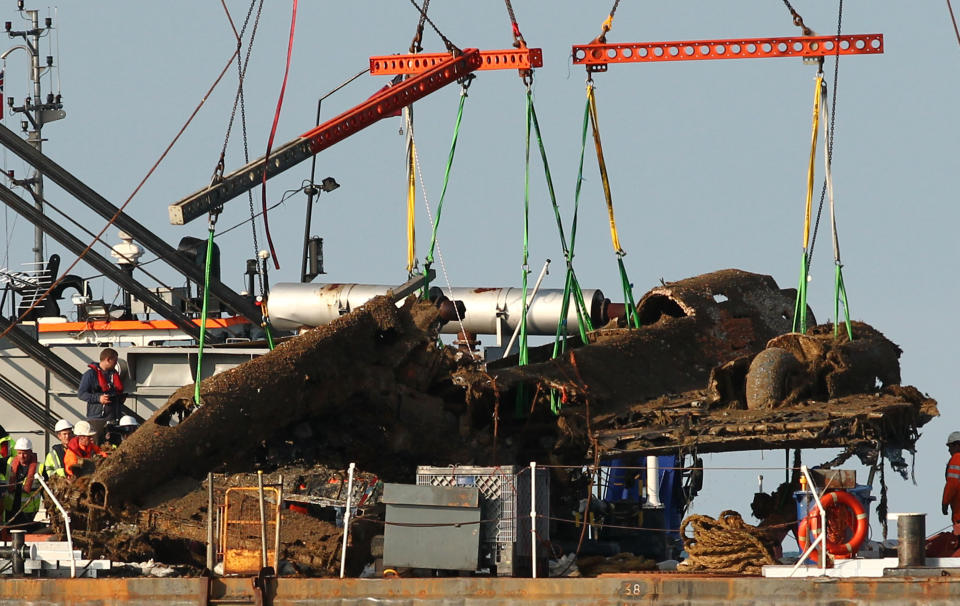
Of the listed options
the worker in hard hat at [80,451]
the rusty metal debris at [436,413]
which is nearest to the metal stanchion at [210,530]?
the rusty metal debris at [436,413]

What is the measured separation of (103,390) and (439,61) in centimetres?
930

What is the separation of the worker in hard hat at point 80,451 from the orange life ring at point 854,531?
851 cm

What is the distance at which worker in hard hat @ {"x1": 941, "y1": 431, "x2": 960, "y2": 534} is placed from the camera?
81.1ft

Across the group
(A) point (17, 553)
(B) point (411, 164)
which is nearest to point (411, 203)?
(B) point (411, 164)

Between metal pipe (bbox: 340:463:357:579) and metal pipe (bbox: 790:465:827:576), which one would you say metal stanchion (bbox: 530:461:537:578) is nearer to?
metal pipe (bbox: 340:463:357:579)

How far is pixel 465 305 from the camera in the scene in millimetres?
35906

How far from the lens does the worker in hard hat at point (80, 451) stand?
24672 millimetres

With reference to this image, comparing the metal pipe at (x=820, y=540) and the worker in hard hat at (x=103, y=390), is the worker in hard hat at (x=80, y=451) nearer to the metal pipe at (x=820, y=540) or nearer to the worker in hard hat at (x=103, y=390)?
the worker in hard hat at (x=103, y=390)

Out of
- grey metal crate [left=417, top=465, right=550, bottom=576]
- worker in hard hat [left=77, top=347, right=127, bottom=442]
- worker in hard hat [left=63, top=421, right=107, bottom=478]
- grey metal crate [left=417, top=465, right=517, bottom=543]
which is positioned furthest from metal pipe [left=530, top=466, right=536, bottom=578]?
worker in hard hat [left=77, top=347, right=127, bottom=442]

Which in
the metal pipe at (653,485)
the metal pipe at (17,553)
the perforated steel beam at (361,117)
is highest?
the perforated steel beam at (361,117)

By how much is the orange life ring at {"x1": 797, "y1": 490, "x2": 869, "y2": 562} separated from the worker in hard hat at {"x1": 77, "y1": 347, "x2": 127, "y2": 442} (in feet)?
36.5

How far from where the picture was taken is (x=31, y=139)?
4559 cm

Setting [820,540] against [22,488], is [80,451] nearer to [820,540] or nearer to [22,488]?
[22,488]

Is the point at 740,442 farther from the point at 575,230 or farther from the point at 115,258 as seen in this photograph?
the point at 115,258
